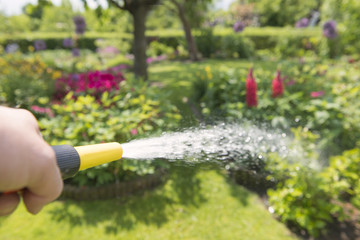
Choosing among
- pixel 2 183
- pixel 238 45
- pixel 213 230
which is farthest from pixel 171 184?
pixel 238 45

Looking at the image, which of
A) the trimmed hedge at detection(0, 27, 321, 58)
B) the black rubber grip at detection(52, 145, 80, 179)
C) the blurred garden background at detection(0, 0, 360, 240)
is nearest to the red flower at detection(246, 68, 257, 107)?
the blurred garden background at detection(0, 0, 360, 240)

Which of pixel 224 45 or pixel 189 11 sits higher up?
pixel 189 11

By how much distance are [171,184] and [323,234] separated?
6.42 feet

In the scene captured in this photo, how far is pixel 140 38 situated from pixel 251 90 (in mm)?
4279

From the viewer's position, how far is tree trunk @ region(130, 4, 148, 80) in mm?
6397

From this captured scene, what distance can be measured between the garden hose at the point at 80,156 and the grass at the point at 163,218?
2162mm

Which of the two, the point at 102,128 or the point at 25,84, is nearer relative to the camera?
the point at 102,128

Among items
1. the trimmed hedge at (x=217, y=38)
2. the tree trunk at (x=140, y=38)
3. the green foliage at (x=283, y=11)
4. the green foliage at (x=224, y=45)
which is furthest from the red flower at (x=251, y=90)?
the green foliage at (x=283, y=11)

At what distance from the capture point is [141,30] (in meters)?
6.64

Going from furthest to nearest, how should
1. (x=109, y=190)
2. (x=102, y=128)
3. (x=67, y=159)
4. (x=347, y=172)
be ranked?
(x=109, y=190) < (x=102, y=128) < (x=347, y=172) < (x=67, y=159)

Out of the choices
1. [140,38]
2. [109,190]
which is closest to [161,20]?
[140,38]

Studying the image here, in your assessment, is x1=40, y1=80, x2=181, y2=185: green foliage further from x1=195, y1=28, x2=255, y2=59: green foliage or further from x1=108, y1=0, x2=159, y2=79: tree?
x1=195, y1=28, x2=255, y2=59: green foliage

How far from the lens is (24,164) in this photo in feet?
1.96

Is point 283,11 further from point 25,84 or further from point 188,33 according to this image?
point 25,84
